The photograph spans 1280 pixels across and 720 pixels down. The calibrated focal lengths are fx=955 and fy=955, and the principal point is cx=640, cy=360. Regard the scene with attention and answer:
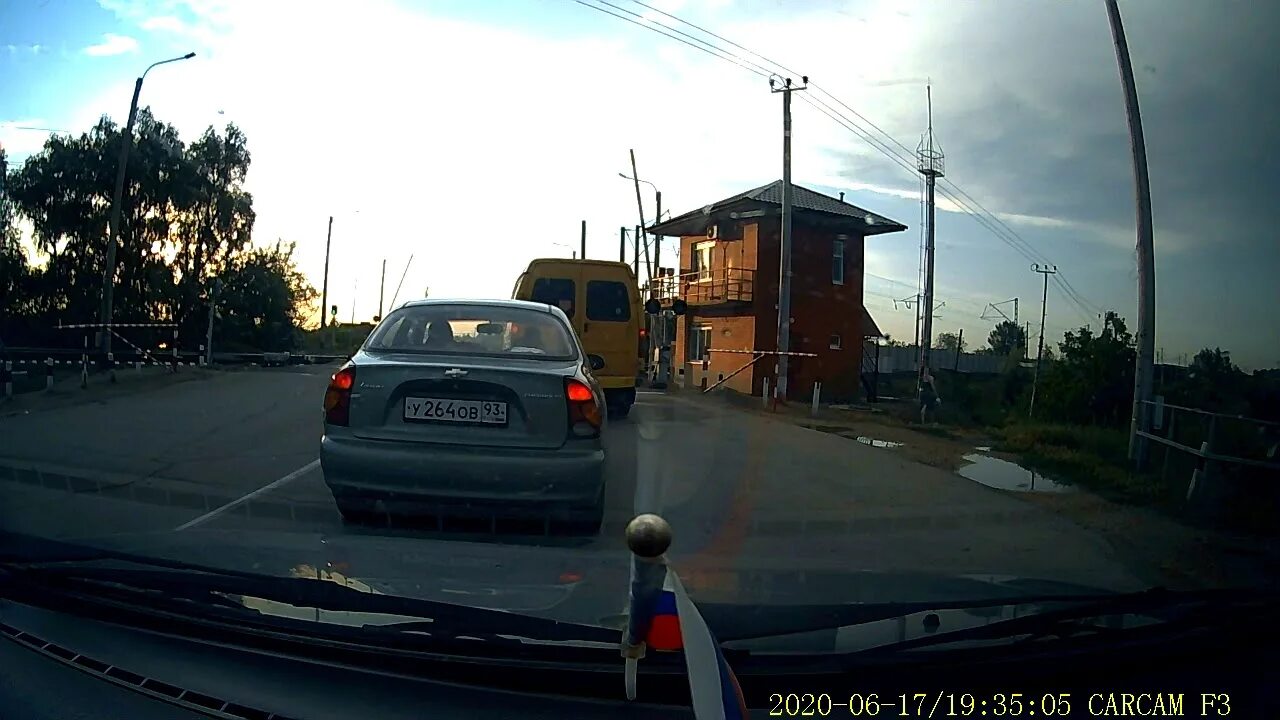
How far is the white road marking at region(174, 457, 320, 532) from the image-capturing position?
5.89 meters

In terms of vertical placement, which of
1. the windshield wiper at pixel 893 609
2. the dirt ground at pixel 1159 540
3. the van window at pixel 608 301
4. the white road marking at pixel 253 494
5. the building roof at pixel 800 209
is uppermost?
the building roof at pixel 800 209

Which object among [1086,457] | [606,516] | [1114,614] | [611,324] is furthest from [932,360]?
[1114,614]

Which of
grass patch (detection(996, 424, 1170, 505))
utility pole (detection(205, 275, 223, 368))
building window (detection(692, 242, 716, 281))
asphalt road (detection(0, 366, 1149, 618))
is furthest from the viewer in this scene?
building window (detection(692, 242, 716, 281))

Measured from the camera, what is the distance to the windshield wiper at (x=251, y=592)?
94.7 inches

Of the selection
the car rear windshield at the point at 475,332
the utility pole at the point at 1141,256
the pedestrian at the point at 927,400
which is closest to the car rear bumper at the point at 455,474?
the car rear windshield at the point at 475,332

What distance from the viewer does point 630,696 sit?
218 centimetres

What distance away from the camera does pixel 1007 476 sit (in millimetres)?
10297

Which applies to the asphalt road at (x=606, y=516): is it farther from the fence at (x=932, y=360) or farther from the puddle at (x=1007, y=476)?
the fence at (x=932, y=360)

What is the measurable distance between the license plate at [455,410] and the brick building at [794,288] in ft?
81.1

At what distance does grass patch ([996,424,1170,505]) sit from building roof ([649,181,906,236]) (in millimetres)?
15654

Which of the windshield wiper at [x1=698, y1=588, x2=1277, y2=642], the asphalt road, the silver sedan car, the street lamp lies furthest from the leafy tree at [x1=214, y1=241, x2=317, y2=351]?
the windshield wiper at [x1=698, y1=588, x2=1277, y2=642]

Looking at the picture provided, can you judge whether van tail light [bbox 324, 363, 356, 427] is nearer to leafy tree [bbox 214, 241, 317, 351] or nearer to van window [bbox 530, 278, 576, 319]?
van window [bbox 530, 278, 576, 319]

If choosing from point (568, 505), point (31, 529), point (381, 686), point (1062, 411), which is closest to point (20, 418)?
point (31, 529)

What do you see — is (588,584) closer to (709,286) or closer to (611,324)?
(611,324)
